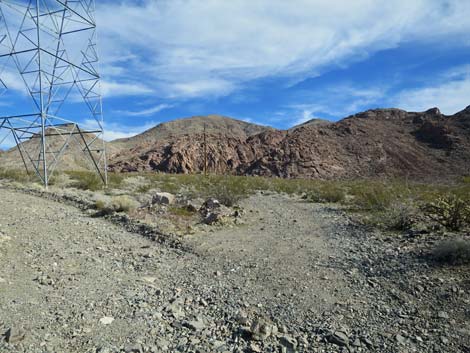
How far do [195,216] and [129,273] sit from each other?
5028 millimetres

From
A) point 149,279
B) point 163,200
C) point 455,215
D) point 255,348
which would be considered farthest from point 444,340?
point 163,200

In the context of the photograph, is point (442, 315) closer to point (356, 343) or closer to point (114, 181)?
point (356, 343)

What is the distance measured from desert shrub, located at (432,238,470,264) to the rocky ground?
266mm

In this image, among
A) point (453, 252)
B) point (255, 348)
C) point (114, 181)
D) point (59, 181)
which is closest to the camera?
point (255, 348)

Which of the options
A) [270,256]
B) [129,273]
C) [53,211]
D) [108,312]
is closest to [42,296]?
[108,312]

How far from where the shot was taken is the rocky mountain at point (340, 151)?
171 feet

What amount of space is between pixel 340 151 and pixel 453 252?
51847 mm

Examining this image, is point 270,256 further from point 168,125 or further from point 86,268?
point 168,125

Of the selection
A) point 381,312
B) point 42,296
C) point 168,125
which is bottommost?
point 381,312

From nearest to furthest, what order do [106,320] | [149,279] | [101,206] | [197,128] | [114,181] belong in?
1. [106,320]
2. [149,279]
3. [101,206]
4. [114,181]
5. [197,128]

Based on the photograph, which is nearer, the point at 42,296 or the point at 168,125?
the point at 42,296

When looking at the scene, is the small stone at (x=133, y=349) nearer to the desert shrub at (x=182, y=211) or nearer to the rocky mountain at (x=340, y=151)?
the desert shrub at (x=182, y=211)

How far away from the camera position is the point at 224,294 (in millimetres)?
5766

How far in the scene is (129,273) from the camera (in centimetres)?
655
